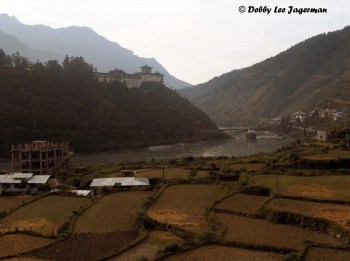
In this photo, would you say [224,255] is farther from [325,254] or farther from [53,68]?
[53,68]

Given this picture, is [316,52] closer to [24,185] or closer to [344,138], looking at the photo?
[344,138]

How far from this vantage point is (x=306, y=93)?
17000 cm

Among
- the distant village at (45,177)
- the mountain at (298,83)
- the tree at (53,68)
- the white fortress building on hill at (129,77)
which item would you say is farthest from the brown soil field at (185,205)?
the mountain at (298,83)

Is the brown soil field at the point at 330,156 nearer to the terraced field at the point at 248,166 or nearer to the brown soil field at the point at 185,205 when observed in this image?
the terraced field at the point at 248,166

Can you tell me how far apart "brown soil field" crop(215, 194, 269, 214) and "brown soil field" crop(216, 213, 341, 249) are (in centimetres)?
187

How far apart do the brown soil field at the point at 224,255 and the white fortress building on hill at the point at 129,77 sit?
97.4 m

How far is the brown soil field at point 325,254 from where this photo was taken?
57.4ft

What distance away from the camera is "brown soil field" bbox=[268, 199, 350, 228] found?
73.4 ft

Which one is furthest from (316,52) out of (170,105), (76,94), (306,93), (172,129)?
(76,94)

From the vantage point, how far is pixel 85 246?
21188 millimetres

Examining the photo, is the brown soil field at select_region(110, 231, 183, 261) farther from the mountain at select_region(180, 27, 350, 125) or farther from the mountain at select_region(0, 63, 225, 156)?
the mountain at select_region(180, 27, 350, 125)

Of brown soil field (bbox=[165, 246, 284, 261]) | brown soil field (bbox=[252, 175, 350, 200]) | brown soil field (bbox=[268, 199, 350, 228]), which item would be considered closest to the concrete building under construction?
brown soil field (bbox=[252, 175, 350, 200])

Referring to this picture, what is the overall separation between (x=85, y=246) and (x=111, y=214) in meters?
5.51

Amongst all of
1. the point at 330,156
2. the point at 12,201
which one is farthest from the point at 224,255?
the point at 330,156
